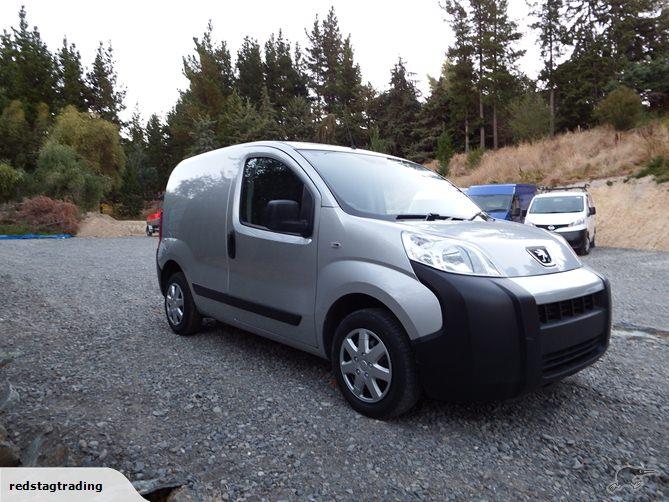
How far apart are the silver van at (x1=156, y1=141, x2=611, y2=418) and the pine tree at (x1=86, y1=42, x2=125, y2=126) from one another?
4150 cm

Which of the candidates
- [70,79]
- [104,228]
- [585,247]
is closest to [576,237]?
[585,247]

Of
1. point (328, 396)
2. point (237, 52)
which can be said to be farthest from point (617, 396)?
point (237, 52)

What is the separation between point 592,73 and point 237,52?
3452 cm

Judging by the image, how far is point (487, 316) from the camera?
244 cm

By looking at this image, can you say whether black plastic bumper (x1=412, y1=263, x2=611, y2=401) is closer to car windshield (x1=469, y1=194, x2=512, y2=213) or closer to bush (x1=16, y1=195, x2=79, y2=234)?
car windshield (x1=469, y1=194, x2=512, y2=213)

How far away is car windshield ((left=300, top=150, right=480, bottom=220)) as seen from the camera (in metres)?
3.25

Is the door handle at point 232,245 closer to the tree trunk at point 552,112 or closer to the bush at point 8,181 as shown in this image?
the bush at point 8,181

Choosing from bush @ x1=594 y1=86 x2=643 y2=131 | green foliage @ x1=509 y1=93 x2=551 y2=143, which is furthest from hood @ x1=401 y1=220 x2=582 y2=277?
green foliage @ x1=509 y1=93 x2=551 y2=143

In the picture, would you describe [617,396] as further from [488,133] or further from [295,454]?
[488,133]

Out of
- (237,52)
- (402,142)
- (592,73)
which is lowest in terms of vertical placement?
(402,142)

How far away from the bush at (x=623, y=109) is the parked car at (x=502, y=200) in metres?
12.8

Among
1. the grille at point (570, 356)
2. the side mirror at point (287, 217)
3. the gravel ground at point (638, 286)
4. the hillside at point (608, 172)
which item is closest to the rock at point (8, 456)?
the side mirror at point (287, 217)

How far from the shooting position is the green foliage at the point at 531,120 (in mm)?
29453

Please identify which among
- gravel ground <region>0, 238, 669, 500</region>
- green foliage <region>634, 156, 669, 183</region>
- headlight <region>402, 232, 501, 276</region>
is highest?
green foliage <region>634, 156, 669, 183</region>
